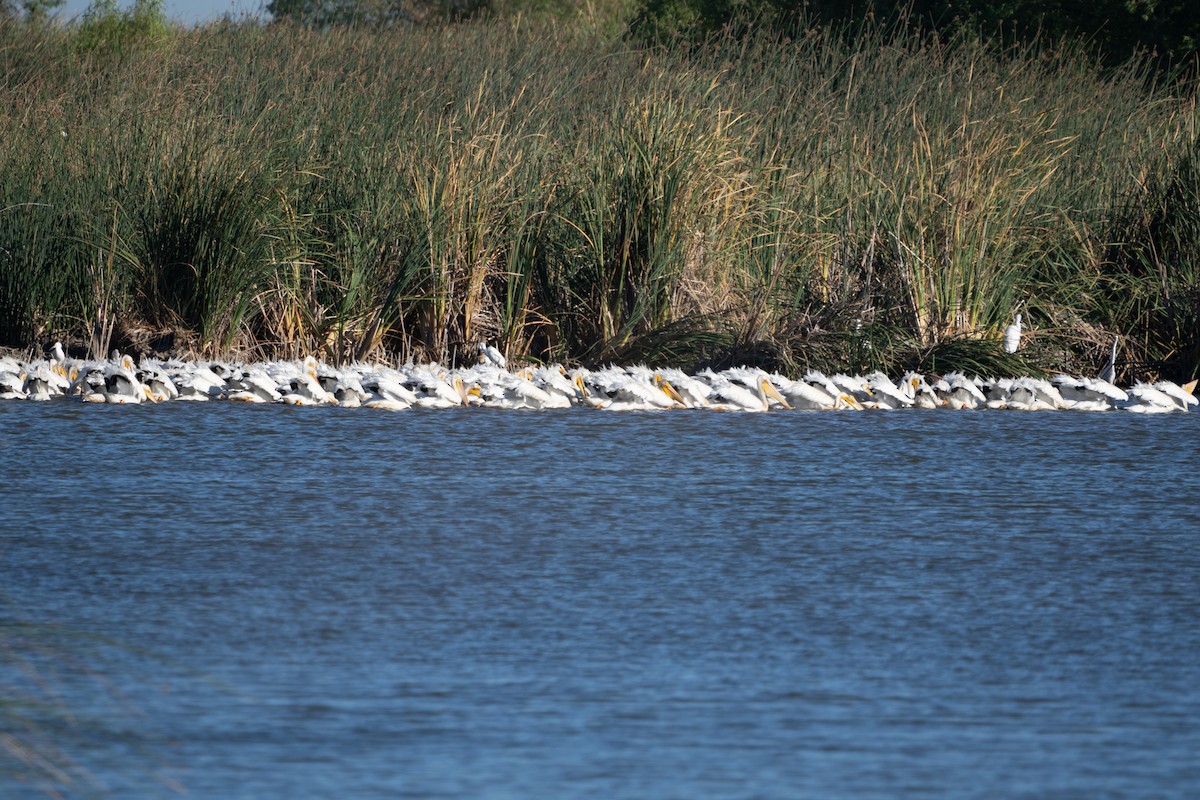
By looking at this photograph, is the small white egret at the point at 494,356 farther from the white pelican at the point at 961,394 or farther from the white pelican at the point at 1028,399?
the white pelican at the point at 1028,399

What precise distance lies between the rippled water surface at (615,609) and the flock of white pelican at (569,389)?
98cm

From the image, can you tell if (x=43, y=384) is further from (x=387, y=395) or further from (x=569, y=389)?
(x=569, y=389)

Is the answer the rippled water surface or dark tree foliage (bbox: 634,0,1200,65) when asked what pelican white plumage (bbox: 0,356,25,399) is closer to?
the rippled water surface

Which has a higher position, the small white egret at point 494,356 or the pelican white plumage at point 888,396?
the pelican white plumage at point 888,396

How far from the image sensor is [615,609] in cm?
448

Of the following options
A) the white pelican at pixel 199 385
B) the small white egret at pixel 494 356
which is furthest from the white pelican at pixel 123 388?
the small white egret at pixel 494 356

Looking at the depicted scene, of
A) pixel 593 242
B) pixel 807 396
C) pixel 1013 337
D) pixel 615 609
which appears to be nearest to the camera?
pixel 615 609

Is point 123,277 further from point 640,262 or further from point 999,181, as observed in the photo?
point 999,181

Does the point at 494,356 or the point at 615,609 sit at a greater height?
the point at 615,609

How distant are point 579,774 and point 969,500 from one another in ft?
10.9

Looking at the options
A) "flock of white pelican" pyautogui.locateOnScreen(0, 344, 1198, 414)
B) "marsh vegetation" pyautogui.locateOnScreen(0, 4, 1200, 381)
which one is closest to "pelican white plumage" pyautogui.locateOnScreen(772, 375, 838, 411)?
"flock of white pelican" pyautogui.locateOnScreen(0, 344, 1198, 414)

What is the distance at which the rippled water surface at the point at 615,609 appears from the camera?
327 centimetres

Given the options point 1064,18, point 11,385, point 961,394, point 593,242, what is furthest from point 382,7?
point 961,394

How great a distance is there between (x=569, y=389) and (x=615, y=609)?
4392mm
